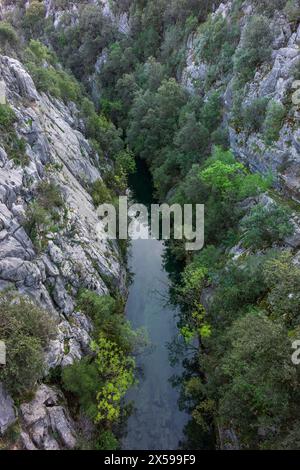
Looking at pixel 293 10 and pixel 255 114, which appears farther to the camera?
pixel 255 114

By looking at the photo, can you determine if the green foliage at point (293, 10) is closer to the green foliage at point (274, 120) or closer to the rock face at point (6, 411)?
the green foliage at point (274, 120)

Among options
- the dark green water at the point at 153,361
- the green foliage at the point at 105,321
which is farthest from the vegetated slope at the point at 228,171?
the green foliage at the point at 105,321

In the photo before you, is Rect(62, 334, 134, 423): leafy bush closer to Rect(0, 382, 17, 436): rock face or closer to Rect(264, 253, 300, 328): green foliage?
Rect(0, 382, 17, 436): rock face

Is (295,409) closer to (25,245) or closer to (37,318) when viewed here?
(37,318)

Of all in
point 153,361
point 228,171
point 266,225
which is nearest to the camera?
point 266,225

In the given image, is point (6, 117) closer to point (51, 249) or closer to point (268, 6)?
point (51, 249)

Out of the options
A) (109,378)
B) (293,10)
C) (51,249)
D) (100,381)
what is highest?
(293,10)

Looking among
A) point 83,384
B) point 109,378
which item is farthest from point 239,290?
point 83,384
